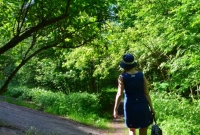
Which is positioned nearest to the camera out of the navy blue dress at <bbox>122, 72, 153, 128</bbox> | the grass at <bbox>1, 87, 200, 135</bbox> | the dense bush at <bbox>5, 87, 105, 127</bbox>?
the navy blue dress at <bbox>122, 72, 153, 128</bbox>

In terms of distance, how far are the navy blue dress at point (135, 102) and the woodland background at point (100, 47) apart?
0.81 m

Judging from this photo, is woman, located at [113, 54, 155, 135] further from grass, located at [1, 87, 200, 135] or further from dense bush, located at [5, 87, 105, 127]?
dense bush, located at [5, 87, 105, 127]

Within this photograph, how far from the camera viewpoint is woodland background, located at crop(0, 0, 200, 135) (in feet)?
12.4

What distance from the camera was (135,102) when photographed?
13.9 ft

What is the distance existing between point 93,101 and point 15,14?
1322cm

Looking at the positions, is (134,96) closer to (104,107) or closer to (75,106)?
(75,106)

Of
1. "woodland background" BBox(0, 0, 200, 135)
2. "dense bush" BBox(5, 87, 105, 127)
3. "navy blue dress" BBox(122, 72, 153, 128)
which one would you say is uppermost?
"woodland background" BBox(0, 0, 200, 135)

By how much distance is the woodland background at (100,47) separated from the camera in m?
3.79

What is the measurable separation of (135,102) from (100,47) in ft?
3.71

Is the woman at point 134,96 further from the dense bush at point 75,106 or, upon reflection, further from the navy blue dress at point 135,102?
the dense bush at point 75,106

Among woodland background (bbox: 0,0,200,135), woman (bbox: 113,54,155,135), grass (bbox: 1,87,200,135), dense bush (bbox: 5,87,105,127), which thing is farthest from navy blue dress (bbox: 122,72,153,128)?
dense bush (bbox: 5,87,105,127)

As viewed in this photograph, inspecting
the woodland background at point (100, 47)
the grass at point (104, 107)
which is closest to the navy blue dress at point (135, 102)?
the woodland background at point (100, 47)

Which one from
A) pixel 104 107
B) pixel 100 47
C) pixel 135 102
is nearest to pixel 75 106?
pixel 104 107

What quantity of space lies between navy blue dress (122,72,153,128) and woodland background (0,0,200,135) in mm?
805
